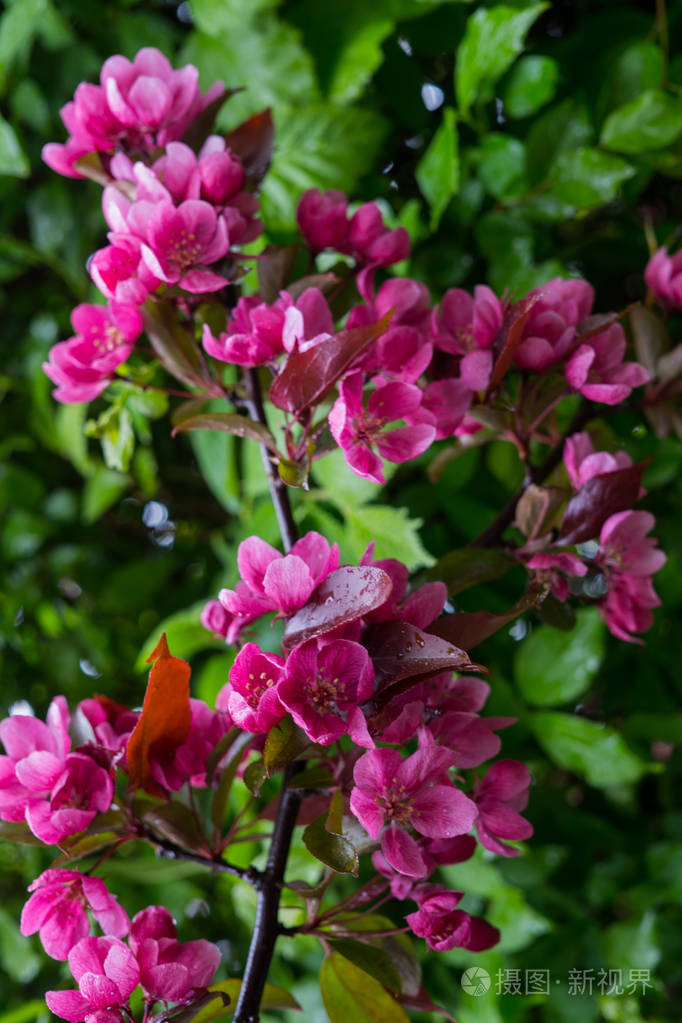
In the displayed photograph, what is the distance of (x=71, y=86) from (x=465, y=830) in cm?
75

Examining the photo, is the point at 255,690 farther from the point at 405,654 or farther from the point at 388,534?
the point at 388,534

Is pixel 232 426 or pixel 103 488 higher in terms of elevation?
pixel 232 426

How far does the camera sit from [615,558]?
1.33 ft

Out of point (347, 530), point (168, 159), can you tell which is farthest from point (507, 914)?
point (168, 159)

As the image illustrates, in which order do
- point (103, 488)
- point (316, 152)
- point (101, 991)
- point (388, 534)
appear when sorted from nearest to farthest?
point (101, 991) < point (388, 534) < point (316, 152) < point (103, 488)

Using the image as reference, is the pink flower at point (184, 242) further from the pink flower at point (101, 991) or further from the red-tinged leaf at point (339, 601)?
the pink flower at point (101, 991)

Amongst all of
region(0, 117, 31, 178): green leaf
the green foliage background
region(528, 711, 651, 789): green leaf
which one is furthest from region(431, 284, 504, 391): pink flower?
region(0, 117, 31, 178): green leaf

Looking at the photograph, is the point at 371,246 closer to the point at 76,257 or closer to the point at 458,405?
the point at 458,405

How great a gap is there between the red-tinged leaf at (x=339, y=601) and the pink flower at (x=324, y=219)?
21 cm

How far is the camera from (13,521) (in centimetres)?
92

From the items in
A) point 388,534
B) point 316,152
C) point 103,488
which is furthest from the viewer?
point 103,488

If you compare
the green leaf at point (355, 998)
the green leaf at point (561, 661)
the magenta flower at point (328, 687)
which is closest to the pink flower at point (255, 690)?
the magenta flower at point (328, 687)

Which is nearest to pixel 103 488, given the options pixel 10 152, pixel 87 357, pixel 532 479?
pixel 10 152

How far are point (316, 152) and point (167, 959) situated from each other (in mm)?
556
